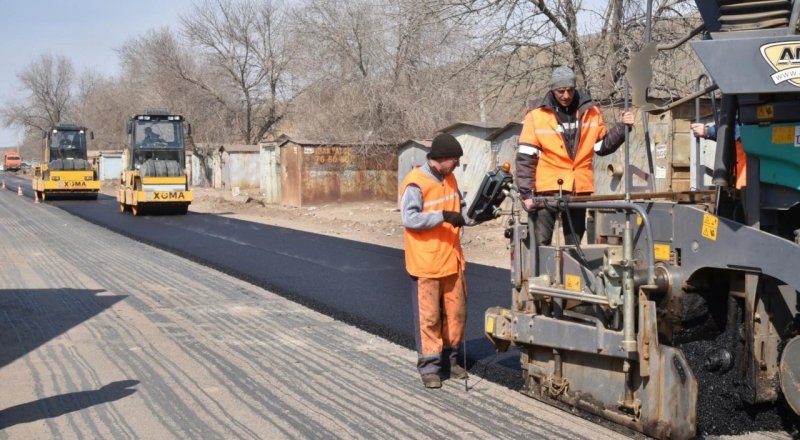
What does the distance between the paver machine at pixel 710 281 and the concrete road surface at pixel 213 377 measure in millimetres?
426

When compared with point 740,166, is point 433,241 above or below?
below

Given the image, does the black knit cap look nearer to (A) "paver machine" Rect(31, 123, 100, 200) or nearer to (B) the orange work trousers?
(B) the orange work trousers

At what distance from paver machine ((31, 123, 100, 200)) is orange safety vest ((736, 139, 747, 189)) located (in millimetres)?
32208

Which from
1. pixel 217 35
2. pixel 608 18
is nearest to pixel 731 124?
pixel 608 18

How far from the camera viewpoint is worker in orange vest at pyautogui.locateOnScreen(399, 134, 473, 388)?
236 inches

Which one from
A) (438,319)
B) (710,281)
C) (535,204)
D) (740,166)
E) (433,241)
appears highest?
(740,166)

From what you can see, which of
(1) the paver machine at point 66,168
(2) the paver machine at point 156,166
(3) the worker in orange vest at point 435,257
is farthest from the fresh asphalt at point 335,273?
(1) the paver machine at point 66,168

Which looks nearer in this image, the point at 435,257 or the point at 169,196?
the point at 435,257

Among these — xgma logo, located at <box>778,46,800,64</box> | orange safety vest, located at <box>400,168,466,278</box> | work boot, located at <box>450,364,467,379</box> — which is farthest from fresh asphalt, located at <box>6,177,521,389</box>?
xgma logo, located at <box>778,46,800,64</box>

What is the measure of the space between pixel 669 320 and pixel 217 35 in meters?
41.6

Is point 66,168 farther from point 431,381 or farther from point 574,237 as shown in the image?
point 574,237

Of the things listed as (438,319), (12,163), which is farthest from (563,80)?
(12,163)

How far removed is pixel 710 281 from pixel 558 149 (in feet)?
4.73

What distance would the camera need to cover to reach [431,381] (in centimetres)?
593
